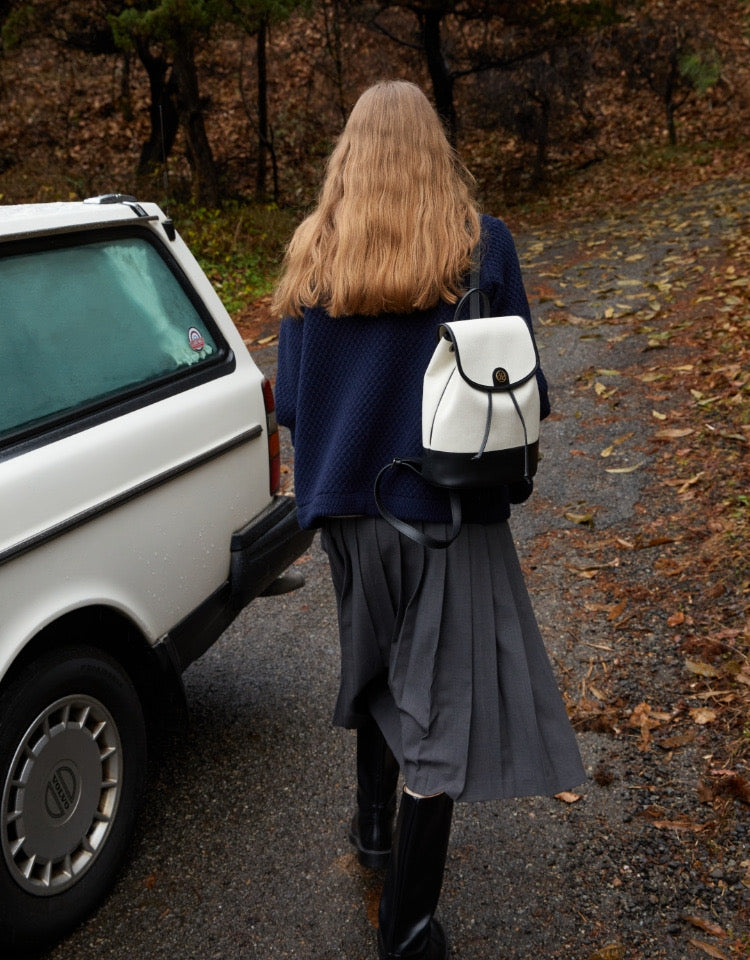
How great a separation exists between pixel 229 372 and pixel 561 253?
879cm

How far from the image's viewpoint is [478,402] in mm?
2094

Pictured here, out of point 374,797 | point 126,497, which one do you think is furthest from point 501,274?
point 374,797

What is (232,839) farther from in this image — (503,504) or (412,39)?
(412,39)

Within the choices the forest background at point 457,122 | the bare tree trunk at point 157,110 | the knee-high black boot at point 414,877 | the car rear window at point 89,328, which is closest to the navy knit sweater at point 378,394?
the knee-high black boot at point 414,877

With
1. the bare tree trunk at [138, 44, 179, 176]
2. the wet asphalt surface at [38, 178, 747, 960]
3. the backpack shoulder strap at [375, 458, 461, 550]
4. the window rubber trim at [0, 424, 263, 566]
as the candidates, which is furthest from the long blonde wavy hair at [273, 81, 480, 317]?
the bare tree trunk at [138, 44, 179, 176]

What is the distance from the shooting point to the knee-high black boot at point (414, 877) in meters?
2.29

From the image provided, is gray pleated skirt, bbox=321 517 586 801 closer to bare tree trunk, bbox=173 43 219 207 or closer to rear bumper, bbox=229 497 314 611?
rear bumper, bbox=229 497 314 611

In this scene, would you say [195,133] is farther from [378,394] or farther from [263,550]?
[378,394]

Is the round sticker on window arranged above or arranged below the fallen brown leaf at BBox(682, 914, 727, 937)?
above

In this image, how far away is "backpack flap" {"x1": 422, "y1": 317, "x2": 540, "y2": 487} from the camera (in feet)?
6.81

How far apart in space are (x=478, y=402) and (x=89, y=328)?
1.45 meters

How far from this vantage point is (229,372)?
11.4 feet

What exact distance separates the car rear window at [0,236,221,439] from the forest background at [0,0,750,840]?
2.61 metres

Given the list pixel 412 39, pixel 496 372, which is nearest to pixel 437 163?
pixel 496 372
